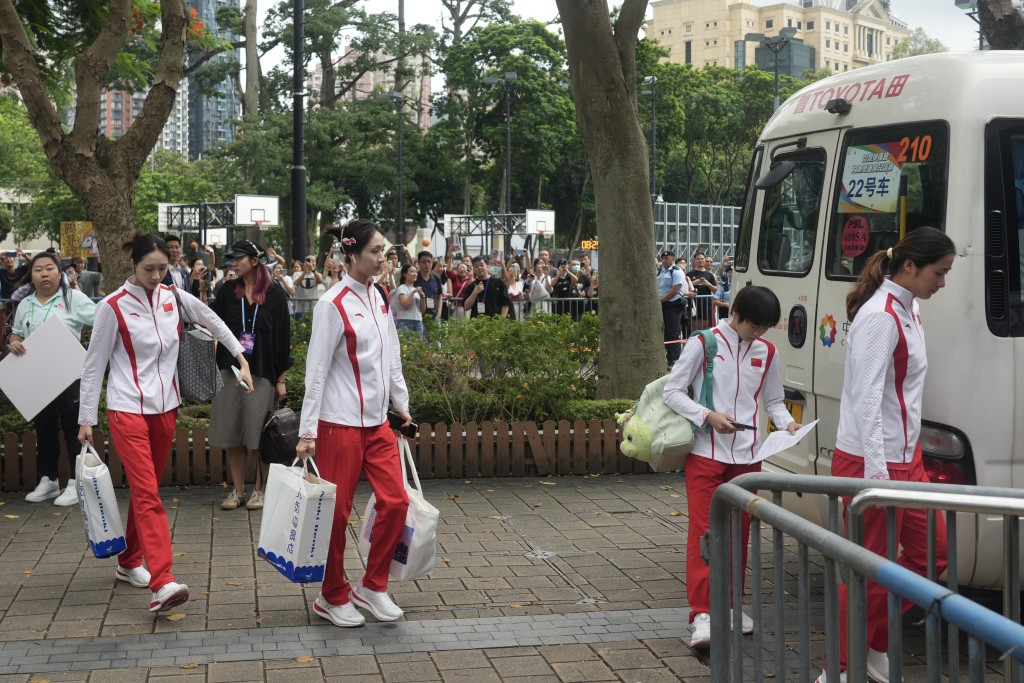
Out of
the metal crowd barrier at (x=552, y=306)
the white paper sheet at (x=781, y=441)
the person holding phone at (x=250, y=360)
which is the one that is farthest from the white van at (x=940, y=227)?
the metal crowd barrier at (x=552, y=306)

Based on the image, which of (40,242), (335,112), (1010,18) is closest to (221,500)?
(1010,18)

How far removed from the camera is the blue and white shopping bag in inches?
216

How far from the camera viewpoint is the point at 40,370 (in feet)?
26.9

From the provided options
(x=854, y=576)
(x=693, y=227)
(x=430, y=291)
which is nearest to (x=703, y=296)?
(x=430, y=291)

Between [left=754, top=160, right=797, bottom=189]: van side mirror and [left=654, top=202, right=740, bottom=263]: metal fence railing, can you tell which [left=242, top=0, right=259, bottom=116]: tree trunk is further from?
[left=754, top=160, right=797, bottom=189]: van side mirror

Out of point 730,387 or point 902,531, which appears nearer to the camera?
point 902,531

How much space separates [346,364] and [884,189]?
2592 mm

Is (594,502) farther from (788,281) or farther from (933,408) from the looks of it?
(933,408)

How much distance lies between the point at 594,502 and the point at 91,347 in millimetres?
3892

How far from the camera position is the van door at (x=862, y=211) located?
5.38 m

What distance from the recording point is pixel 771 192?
6785mm

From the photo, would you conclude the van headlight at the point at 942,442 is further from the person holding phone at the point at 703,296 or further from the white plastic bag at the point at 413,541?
the person holding phone at the point at 703,296

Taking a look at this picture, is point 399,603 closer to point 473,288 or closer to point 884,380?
point 884,380

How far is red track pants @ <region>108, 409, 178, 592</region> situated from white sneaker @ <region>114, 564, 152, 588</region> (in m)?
0.33
